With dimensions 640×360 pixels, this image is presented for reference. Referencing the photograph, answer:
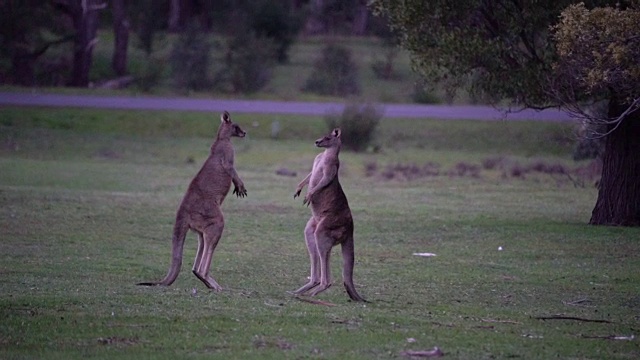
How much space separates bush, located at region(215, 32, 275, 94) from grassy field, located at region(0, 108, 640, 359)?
1132cm

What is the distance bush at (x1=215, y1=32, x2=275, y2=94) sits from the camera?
5162cm

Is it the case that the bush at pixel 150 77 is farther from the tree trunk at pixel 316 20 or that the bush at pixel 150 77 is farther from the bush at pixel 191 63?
the tree trunk at pixel 316 20

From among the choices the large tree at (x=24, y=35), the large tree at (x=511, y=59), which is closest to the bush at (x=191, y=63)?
the large tree at (x=24, y=35)

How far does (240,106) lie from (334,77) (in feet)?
37.0

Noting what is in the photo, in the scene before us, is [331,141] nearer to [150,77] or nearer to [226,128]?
[226,128]

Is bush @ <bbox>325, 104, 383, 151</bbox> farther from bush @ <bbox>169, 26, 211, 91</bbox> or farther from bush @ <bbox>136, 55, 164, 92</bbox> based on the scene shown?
bush @ <bbox>169, 26, 211, 91</bbox>

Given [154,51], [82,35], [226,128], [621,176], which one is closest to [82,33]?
[82,35]

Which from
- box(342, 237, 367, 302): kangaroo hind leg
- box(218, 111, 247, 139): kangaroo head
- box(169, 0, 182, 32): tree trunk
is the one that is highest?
box(169, 0, 182, 32): tree trunk

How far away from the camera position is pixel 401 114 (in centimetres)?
4366

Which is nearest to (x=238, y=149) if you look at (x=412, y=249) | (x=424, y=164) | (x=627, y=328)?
(x=424, y=164)

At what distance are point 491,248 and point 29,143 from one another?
2213 centimetres

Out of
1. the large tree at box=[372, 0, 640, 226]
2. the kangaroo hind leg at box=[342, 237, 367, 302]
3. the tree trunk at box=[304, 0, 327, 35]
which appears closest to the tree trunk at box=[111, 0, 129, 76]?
the tree trunk at box=[304, 0, 327, 35]

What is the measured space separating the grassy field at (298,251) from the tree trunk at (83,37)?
1171 centimetres

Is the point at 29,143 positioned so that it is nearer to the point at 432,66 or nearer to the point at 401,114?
the point at 401,114
